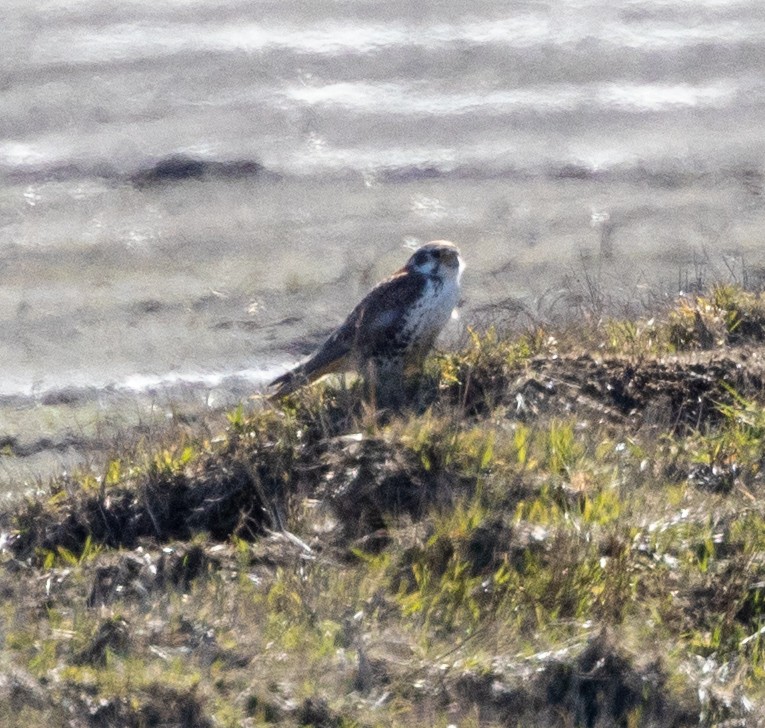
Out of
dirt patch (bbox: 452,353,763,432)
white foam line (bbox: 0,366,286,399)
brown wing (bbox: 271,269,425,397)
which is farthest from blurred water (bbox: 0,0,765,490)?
dirt patch (bbox: 452,353,763,432)

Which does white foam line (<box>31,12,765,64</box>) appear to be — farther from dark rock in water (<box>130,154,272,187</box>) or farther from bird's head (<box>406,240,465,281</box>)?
bird's head (<box>406,240,465,281</box>)

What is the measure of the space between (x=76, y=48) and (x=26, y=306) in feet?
8.51

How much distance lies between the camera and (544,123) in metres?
9.46

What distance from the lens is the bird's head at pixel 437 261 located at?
25.1ft

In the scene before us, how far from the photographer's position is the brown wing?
7438mm

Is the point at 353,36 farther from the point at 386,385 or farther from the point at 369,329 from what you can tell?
the point at 386,385

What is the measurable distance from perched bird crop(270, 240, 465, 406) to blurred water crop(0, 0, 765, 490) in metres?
0.35

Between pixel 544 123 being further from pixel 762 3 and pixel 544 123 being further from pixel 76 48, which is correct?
pixel 76 48

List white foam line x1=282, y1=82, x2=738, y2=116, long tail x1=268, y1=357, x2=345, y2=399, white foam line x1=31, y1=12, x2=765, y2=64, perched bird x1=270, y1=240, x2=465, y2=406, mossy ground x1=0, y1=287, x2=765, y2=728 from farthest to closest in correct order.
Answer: white foam line x1=31, y1=12, x2=765, y2=64 < white foam line x1=282, y1=82, x2=738, y2=116 < perched bird x1=270, y1=240, x2=465, y2=406 < long tail x1=268, y1=357, x2=345, y2=399 < mossy ground x1=0, y1=287, x2=765, y2=728

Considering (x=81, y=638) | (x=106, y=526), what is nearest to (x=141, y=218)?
(x=106, y=526)

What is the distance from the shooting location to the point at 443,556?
5617 mm

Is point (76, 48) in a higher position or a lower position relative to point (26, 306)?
higher

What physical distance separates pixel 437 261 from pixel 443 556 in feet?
7.73

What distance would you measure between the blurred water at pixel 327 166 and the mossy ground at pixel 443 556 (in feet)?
3.31
